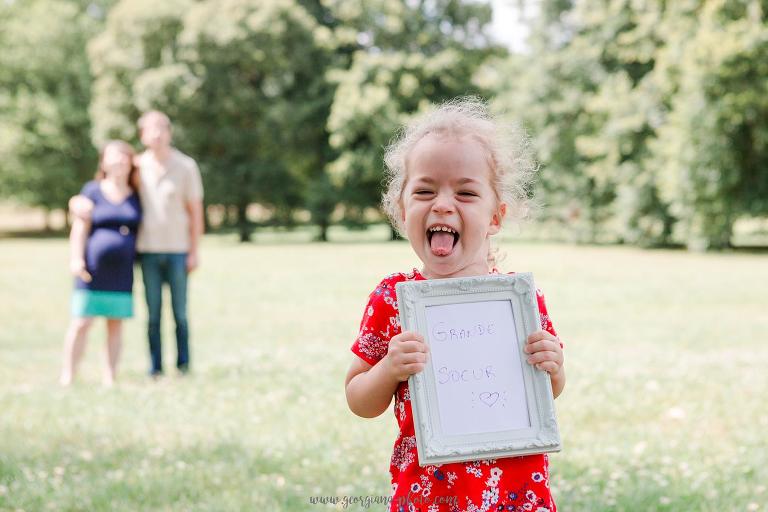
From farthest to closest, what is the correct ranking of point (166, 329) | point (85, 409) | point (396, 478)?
point (166, 329)
point (85, 409)
point (396, 478)

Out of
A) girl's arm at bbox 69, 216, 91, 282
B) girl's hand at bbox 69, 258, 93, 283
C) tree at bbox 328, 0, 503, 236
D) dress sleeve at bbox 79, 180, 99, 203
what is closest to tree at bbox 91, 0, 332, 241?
tree at bbox 328, 0, 503, 236

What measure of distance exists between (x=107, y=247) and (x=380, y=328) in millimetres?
5910

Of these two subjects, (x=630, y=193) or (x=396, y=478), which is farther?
(x=630, y=193)

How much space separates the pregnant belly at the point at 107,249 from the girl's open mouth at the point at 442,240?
604 centimetres

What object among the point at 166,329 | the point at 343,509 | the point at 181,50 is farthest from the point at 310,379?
the point at 181,50

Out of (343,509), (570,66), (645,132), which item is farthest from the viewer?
(570,66)

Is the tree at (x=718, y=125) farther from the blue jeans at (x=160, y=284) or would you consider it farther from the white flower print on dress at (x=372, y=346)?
the white flower print on dress at (x=372, y=346)

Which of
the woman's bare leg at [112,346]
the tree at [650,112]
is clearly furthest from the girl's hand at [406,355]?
the tree at [650,112]

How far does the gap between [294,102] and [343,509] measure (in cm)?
3704

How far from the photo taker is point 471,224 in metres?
2.58

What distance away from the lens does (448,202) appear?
2.55m

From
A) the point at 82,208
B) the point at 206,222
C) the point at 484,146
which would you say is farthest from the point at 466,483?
the point at 206,222

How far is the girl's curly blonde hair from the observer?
8.93 ft

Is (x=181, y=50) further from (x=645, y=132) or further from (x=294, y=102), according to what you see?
(x=645, y=132)
